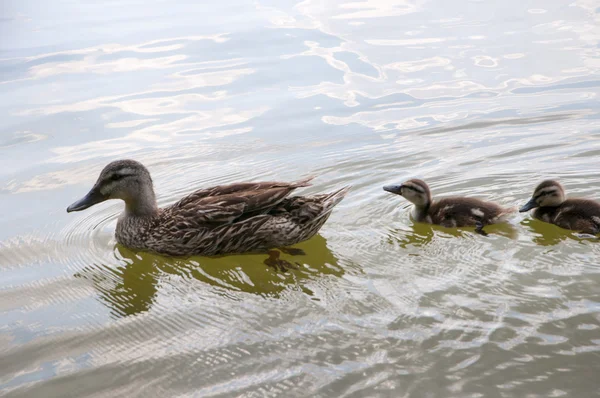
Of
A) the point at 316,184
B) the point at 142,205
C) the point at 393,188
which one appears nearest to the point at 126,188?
the point at 142,205

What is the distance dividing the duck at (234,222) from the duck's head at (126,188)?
7cm

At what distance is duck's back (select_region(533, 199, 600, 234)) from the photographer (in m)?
4.88

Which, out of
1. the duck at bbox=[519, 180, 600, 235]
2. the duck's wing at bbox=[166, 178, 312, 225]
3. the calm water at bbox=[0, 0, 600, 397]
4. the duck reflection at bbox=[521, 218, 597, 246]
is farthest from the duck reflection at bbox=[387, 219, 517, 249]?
the duck's wing at bbox=[166, 178, 312, 225]

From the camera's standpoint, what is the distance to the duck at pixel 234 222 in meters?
5.12

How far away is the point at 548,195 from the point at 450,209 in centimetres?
65

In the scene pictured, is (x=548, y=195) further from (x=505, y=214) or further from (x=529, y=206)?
(x=505, y=214)

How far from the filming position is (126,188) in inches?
214

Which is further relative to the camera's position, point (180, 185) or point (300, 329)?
point (180, 185)

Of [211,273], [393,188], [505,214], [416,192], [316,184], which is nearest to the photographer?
[211,273]

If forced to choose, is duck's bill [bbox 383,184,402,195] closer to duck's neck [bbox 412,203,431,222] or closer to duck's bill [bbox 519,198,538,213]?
duck's neck [bbox 412,203,431,222]

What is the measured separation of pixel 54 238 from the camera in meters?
5.62

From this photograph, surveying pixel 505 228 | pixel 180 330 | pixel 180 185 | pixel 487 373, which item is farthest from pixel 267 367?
pixel 180 185

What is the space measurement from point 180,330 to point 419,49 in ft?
20.1

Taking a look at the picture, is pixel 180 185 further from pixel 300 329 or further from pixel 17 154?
pixel 300 329
